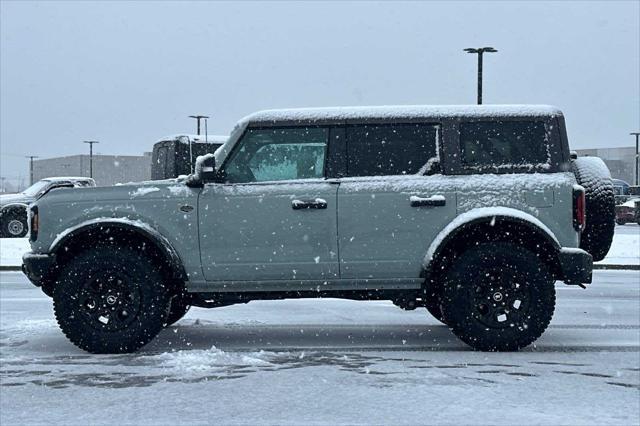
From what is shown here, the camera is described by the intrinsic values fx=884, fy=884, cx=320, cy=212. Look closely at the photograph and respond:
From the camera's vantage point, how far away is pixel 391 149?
23.6 feet

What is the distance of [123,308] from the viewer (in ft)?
23.2

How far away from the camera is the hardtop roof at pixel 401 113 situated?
718cm

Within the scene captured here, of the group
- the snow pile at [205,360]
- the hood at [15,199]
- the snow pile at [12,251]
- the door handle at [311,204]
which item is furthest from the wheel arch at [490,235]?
the hood at [15,199]

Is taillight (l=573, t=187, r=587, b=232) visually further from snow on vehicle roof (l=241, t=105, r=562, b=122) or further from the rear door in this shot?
the rear door

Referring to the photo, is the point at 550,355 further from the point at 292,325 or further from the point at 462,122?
the point at 292,325

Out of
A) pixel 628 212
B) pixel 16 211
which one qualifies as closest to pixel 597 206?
pixel 16 211

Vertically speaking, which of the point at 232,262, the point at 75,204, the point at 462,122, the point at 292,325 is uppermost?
the point at 462,122

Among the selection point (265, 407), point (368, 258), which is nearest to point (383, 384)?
point (265, 407)

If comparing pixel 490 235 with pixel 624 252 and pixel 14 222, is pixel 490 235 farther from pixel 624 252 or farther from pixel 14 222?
pixel 14 222

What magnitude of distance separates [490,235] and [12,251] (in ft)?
50.0

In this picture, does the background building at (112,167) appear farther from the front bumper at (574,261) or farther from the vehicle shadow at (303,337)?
the front bumper at (574,261)

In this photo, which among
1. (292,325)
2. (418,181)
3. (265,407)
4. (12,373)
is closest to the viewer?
(265,407)

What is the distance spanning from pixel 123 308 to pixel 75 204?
0.93 metres

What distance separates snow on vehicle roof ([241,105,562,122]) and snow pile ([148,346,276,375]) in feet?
6.29
